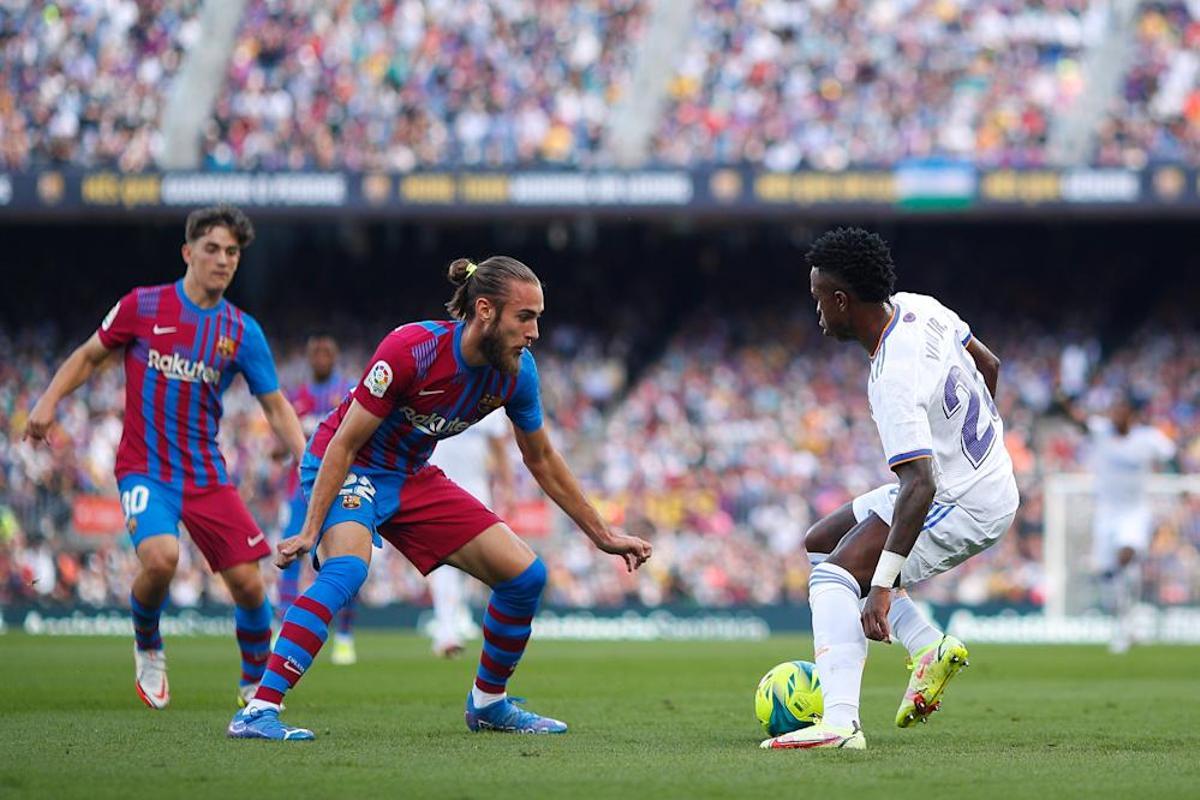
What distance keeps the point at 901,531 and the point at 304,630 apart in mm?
2683

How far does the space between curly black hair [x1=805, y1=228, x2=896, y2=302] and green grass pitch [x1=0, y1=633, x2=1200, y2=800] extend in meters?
2.03

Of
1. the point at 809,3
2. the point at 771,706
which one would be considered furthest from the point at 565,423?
the point at 771,706

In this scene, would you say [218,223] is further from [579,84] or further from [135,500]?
[579,84]

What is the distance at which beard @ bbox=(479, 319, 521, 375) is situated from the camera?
806cm

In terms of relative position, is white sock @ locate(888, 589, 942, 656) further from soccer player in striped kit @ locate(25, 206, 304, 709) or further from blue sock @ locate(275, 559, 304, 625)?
blue sock @ locate(275, 559, 304, 625)

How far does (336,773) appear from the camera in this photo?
22.5ft

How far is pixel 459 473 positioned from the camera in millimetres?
16094

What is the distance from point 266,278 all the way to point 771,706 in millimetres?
24696

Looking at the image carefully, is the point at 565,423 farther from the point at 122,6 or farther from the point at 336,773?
the point at 336,773

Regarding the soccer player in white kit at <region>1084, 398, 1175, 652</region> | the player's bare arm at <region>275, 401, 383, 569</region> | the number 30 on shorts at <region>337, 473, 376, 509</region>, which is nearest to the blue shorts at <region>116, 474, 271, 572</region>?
the number 30 on shorts at <region>337, 473, 376, 509</region>

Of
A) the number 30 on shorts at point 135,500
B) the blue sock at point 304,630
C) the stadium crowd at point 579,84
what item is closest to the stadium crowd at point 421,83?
the stadium crowd at point 579,84

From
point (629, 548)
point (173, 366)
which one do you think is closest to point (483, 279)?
point (629, 548)

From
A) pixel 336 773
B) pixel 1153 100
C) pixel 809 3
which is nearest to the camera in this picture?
pixel 336 773

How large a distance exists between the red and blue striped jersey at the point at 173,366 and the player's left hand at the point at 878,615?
3844 millimetres
